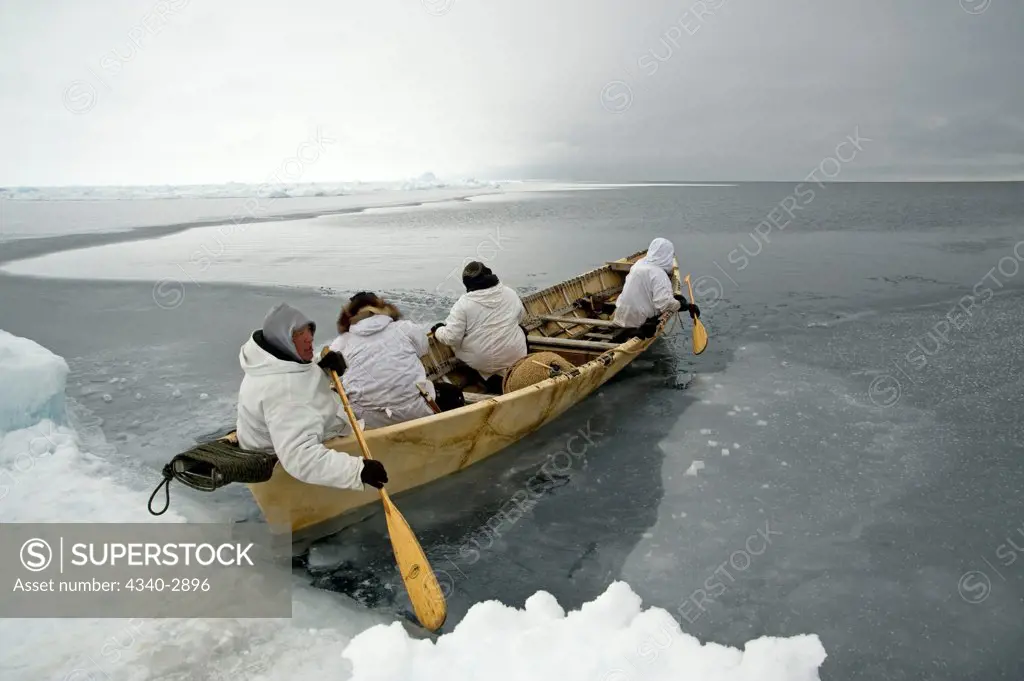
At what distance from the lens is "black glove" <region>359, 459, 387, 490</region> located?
13.2 feet

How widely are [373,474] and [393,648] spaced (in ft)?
3.32

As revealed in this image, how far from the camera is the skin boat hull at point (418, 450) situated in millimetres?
4574

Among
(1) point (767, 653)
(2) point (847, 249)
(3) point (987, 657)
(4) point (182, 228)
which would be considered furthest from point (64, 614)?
(4) point (182, 228)

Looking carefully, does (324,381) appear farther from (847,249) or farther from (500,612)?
(847,249)

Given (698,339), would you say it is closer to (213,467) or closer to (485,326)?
(485,326)

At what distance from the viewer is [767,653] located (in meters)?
3.70

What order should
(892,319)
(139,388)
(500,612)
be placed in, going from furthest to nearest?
(892,319) → (139,388) → (500,612)

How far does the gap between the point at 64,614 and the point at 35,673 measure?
540 mm

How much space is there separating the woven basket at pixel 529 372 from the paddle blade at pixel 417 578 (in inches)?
102

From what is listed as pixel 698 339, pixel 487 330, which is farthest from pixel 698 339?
pixel 487 330

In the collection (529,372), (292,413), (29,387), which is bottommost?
(29,387)

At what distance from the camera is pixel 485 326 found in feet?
21.9

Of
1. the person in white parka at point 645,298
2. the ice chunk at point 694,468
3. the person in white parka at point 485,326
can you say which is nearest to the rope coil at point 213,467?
the person in white parka at point 485,326

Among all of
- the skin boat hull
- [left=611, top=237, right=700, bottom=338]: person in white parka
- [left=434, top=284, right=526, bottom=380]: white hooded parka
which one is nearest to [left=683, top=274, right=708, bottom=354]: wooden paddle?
[left=611, top=237, right=700, bottom=338]: person in white parka
